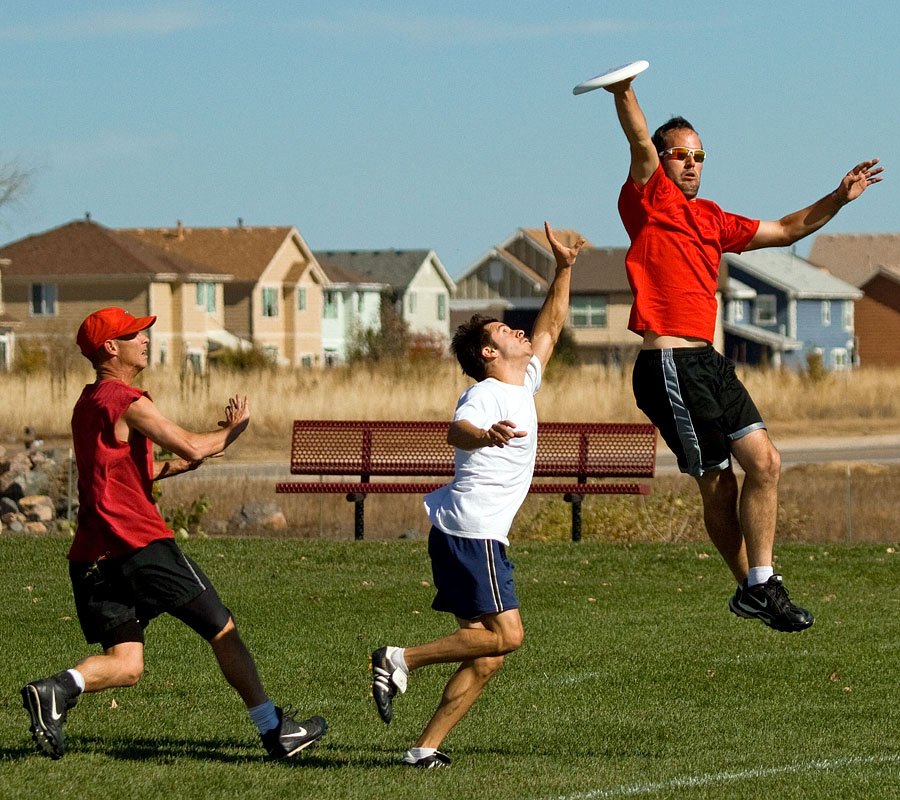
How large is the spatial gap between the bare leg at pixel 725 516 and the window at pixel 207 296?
58.4 metres

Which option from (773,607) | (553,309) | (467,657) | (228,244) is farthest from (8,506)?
(228,244)

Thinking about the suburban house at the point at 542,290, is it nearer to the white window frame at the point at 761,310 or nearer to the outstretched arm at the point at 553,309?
the white window frame at the point at 761,310

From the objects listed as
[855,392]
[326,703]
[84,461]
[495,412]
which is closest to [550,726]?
[326,703]

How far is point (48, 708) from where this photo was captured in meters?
6.32

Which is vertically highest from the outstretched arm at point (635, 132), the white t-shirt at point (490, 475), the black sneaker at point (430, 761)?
the outstretched arm at point (635, 132)

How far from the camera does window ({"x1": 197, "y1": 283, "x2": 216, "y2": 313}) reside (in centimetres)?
6444

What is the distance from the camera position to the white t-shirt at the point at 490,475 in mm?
6379

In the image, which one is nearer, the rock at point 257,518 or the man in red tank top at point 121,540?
the man in red tank top at point 121,540

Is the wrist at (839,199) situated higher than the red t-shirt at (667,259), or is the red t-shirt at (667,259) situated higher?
the wrist at (839,199)

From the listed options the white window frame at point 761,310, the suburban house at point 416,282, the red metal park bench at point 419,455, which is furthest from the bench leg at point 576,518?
the white window frame at point 761,310

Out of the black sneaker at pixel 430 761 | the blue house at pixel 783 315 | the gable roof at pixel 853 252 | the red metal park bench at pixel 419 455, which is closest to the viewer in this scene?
the black sneaker at pixel 430 761

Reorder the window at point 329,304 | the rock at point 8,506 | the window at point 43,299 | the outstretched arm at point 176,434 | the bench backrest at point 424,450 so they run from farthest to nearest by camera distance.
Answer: the window at point 329,304 < the window at point 43,299 < the rock at point 8,506 < the bench backrest at point 424,450 < the outstretched arm at point 176,434

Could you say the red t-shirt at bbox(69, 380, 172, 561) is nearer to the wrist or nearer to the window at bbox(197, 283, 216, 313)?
the wrist

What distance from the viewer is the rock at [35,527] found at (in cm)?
1679
